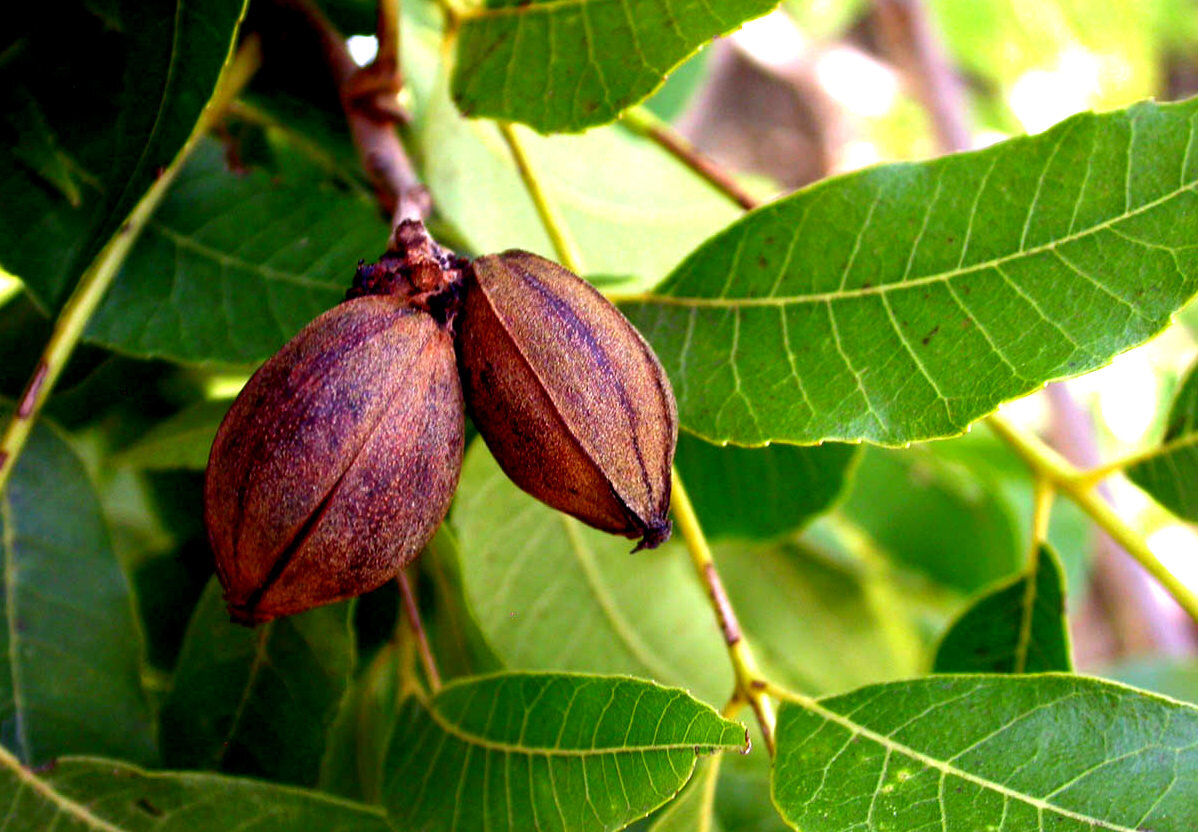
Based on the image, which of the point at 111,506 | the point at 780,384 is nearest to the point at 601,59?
the point at 780,384

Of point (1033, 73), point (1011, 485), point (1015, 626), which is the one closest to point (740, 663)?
point (1015, 626)

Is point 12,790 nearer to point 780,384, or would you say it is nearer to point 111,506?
point 780,384

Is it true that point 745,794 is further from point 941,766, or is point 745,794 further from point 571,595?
point 941,766

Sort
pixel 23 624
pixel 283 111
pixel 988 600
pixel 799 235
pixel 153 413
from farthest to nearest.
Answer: pixel 153 413 → pixel 283 111 → pixel 988 600 → pixel 23 624 → pixel 799 235

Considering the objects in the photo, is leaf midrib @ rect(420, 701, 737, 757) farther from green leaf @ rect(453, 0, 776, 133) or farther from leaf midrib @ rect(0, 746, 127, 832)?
green leaf @ rect(453, 0, 776, 133)

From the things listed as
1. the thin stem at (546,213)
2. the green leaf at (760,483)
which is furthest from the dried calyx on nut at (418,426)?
the green leaf at (760,483)
